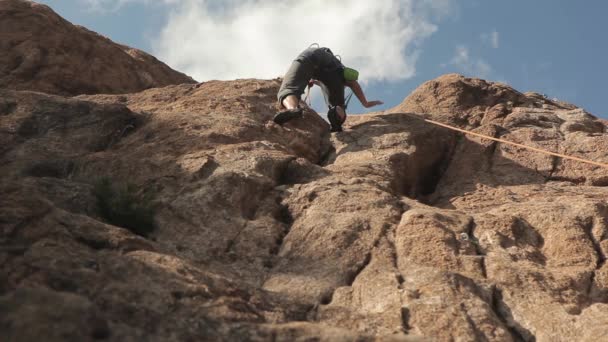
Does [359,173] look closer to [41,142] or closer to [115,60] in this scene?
[41,142]

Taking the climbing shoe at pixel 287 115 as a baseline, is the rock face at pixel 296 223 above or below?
below

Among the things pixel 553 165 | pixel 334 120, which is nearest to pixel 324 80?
pixel 334 120

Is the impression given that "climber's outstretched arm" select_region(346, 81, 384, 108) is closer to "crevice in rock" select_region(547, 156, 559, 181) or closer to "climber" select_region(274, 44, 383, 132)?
"climber" select_region(274, 44, 383, 132)

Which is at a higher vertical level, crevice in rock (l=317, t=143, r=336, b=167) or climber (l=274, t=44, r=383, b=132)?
climber (l=274, t=44, r=383, b=132)

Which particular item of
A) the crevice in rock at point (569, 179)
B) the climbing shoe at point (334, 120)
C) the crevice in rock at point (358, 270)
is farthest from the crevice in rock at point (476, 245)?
the climbing shoe at point (334, 120)

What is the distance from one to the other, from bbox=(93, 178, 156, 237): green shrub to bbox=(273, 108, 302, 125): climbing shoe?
352 cm

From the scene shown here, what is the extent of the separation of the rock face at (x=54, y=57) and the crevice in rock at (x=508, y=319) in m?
9.78

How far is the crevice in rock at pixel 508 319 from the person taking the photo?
6.25 m

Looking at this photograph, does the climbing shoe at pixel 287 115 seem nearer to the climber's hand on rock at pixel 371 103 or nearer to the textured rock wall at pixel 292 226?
the textured rock wall at pixel 292 226

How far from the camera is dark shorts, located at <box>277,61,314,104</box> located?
11.6m

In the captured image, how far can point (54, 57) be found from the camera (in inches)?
544

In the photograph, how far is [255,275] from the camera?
23.0ft

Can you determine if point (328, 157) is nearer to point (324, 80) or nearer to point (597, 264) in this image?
point (324, 80)

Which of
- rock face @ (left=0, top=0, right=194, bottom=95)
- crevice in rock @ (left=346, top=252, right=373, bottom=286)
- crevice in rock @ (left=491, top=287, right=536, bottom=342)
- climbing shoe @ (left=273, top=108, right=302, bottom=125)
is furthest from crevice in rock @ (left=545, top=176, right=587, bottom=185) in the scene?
rock face @ (left=0, top=0, right=194, bottom=95)
